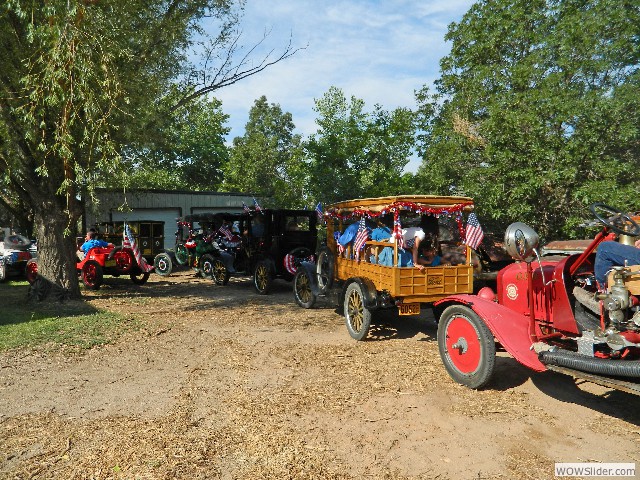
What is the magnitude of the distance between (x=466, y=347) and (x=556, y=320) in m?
0.96

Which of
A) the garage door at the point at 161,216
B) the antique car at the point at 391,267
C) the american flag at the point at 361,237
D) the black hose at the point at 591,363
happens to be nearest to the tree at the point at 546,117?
the antique car at the point at 391,267

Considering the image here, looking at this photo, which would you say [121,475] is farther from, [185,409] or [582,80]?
[582,80]

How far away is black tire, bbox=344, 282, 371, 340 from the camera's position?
23.5ft

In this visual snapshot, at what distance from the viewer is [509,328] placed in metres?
4.81

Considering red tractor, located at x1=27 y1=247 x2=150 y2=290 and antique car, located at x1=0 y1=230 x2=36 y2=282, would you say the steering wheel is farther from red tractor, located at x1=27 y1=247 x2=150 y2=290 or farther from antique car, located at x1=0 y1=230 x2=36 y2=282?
antique car, located at x1=0 y1=230 x2=36 y2=282

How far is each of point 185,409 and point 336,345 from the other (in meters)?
2.87

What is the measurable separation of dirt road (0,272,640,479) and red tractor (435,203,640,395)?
492 mm

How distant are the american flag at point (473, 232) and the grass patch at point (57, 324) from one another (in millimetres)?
5526

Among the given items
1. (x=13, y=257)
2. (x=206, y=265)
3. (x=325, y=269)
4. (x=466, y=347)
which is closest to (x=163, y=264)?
(x=206, y=265)

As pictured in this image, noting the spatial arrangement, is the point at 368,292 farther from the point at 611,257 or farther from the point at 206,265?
the point at 206,265

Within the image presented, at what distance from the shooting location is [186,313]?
31.3ft

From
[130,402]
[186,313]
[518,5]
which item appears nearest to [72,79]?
[186,313]

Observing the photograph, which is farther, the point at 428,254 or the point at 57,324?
the point at 57,324

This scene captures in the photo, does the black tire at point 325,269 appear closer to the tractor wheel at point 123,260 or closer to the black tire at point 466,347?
the black tire at point 466,347
